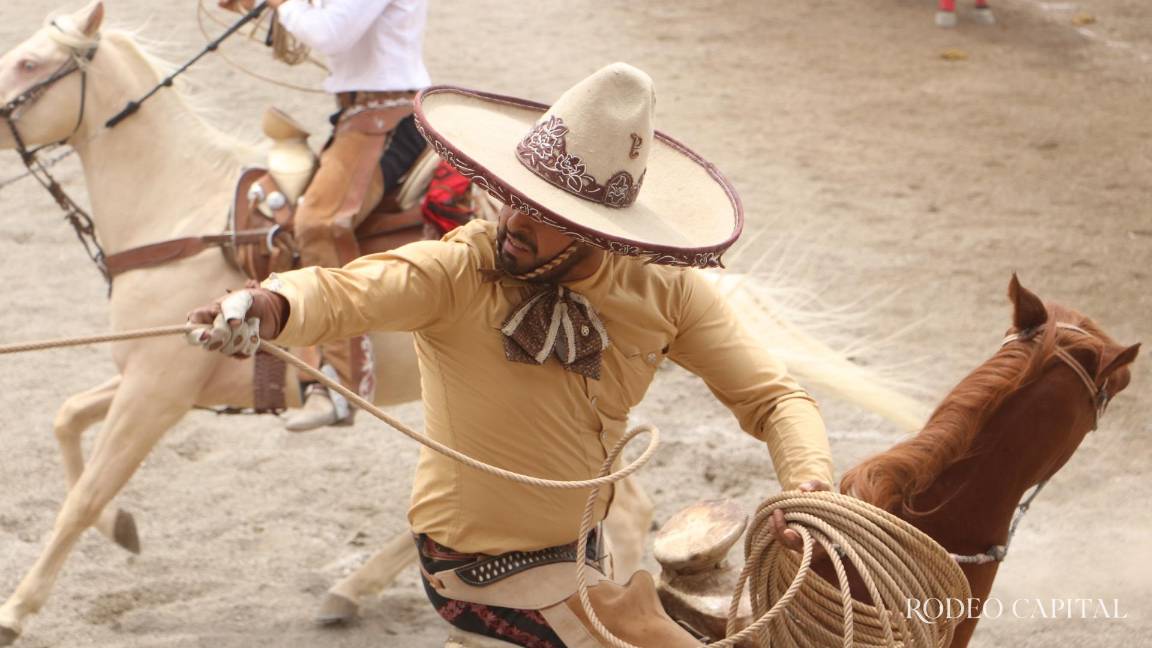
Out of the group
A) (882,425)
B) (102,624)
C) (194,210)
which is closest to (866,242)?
(882,425)

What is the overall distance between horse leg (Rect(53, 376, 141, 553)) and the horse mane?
293 centimetres

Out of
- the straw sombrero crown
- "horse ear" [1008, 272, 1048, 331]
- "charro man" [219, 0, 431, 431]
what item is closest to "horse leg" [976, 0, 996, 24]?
"charro man" [219, 0, 431, 431]

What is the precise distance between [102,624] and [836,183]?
5.62m

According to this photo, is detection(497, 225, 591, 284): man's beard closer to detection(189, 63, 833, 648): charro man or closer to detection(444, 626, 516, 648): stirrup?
detection(189, 63, 833, 648): charro man

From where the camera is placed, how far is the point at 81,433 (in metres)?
4.82

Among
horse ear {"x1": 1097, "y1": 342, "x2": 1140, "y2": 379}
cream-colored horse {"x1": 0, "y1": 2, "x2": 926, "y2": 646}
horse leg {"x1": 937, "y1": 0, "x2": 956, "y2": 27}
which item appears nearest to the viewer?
horse ear {"x1": 1097, "y1": 342, "x2": 1140, "y2": 379}

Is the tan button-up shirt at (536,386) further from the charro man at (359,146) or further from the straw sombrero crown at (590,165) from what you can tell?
the charro man at (359,146)

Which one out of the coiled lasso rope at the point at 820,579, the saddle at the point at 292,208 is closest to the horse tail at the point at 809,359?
the saddle at the point at 292,208

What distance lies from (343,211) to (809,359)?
1634mm

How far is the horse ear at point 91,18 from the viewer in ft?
15.1

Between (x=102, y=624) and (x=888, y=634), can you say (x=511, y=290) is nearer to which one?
(x=888, y=634)

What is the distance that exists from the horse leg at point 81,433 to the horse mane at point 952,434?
9.61ft

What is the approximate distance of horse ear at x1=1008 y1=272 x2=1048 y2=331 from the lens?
291cm

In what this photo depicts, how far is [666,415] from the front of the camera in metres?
6.04
